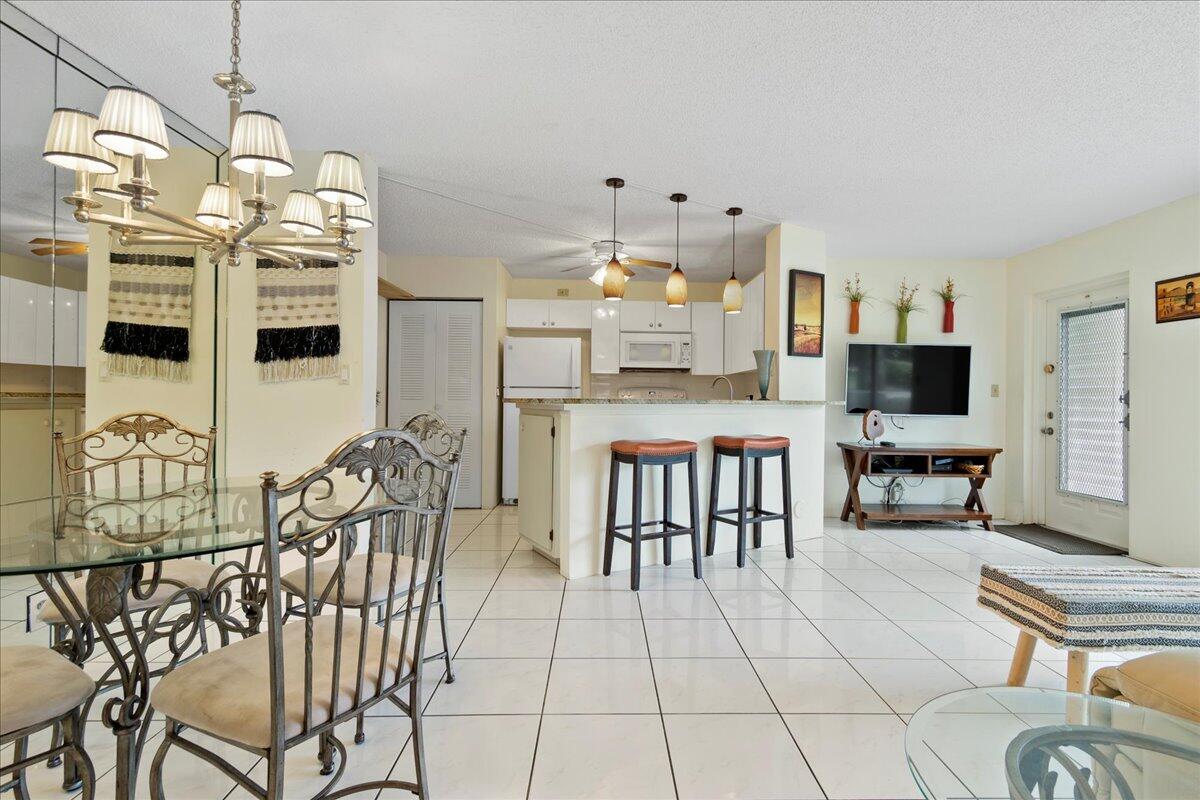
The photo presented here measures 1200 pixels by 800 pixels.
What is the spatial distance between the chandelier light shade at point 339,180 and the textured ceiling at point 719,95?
1.95 feet

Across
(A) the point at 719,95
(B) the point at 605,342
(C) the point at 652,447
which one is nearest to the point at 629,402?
(C) the point at 652,447

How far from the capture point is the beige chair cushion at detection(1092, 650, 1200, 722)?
134 centimetres

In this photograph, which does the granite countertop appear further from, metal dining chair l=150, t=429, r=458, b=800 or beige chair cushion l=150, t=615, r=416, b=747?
beige chair cushion l=150, t=615, r=416, b=747

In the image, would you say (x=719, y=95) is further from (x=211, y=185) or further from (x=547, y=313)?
(x=547, y=313)

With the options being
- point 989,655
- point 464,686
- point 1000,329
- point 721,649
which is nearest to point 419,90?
point 464,686

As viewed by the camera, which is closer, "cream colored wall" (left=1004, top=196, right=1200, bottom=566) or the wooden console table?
"cream colored wall" (left=1004, top=196, right=1200, bottom=566)

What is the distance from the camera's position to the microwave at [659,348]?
19.6 feet

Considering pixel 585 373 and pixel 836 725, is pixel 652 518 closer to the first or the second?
pixel 836 725

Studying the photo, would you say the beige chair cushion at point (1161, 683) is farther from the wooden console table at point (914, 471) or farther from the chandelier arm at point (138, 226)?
the wooden console table at point (914, 471)

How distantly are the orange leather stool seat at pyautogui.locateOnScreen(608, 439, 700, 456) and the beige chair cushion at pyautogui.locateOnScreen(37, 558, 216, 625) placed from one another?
6.42ft

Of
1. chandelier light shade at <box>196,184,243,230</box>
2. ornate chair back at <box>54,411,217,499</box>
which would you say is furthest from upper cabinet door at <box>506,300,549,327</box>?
chandelier light shade at <box>196,184,243,230</box>

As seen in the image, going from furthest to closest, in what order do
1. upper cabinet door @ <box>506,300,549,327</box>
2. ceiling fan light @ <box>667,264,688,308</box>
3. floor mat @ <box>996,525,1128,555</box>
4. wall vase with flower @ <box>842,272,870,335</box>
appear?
1. upper cabinet door @ <box>506,300,549,327</box>
2. wall vase with flower @ <box>842,272,870,335</box>
3. floor mat @ <box>996,525,1128,555</box>
4. ceiling fan light @ <box>667,264,688,308</box>

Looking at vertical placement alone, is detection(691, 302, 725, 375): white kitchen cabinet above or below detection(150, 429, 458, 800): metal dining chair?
above

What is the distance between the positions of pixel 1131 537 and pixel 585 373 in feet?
15.5
